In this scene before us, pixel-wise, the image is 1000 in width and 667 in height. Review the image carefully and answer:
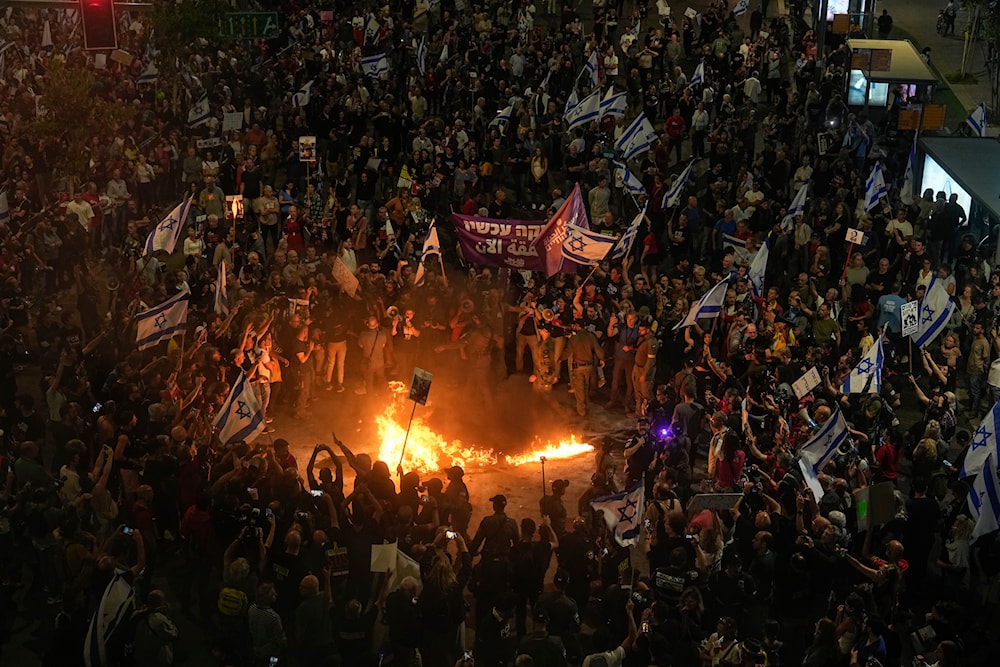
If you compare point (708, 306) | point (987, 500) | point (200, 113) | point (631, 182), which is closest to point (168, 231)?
point (631, 182)

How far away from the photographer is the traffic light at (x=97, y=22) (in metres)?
20.7

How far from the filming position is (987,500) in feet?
46.5

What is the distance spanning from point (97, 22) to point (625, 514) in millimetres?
11667

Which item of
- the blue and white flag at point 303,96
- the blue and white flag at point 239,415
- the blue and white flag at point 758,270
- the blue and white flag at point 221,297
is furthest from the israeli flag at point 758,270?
the blue and white flag at point 303,96

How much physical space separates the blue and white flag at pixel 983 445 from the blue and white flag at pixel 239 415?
8212 millimetres

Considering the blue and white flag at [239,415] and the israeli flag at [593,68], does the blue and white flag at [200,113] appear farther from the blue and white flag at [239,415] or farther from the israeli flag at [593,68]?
the blue and white flag at [239,415]

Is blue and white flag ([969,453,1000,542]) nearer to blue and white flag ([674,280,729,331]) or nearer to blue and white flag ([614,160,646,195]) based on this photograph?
blue and white flag ([674,280,729,331])

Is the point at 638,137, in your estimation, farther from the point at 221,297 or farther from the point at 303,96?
the point at 221,297

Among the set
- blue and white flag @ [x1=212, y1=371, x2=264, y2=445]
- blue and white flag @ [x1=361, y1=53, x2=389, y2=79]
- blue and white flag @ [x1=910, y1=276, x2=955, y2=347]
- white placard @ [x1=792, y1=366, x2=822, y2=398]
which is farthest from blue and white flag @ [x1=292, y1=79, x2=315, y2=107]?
white placard @ [x1=792, y1=366, x2=822, y2=398]

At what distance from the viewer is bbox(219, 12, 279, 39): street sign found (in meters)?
28.7

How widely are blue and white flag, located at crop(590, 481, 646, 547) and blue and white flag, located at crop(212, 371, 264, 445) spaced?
15.2 ft

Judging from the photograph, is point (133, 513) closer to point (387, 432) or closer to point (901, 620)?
point (387, 432)

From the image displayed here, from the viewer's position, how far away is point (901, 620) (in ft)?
43.7

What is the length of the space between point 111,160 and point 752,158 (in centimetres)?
1282
